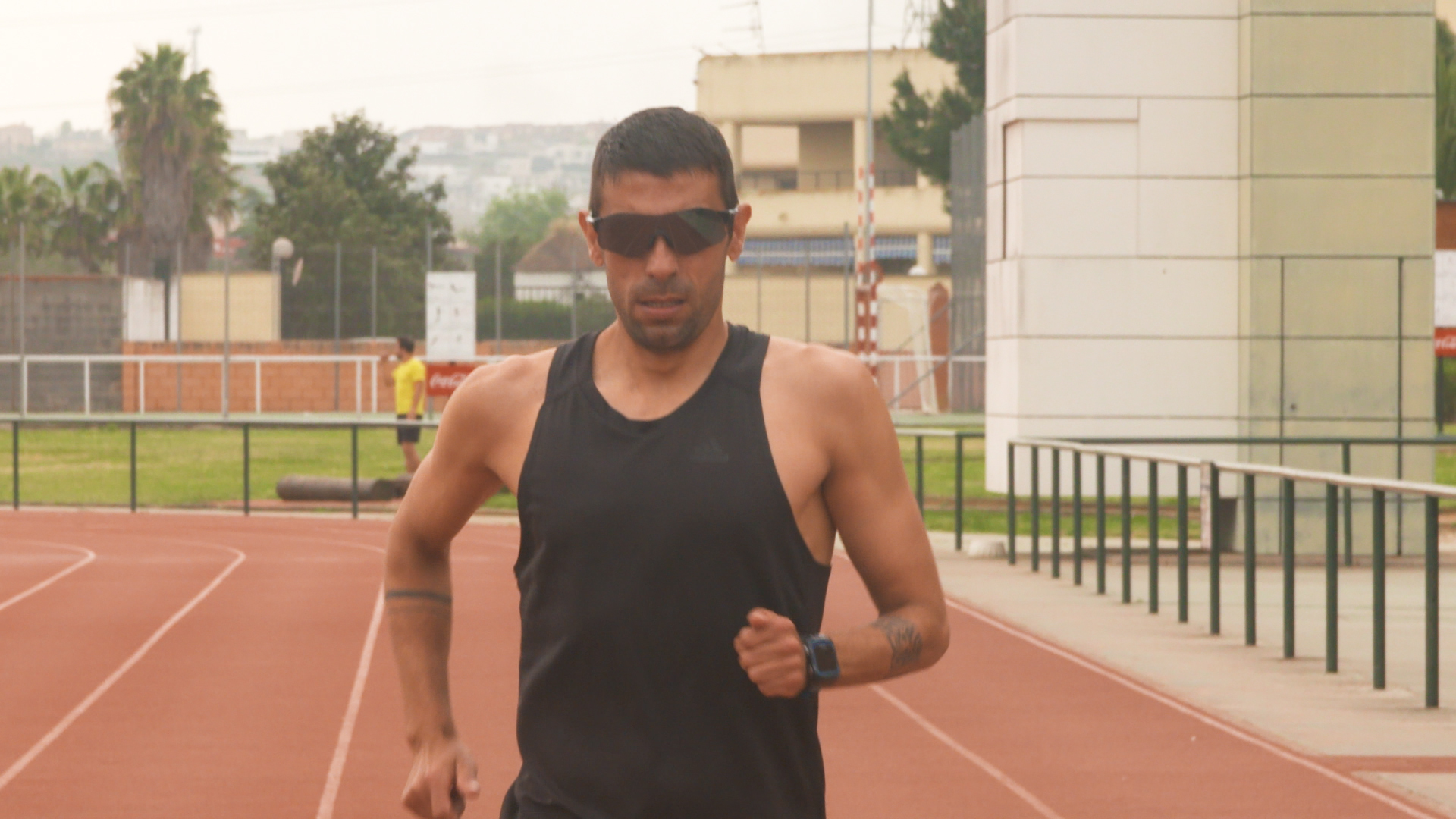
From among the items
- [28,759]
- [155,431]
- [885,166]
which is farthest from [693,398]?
[885,166]

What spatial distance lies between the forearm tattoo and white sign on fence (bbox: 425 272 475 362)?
2594 cm

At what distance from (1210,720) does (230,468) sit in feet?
72.5

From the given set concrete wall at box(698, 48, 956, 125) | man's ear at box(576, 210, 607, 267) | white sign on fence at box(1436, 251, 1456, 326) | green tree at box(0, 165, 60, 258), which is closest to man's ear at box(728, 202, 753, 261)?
man's ear at box(576, 210, 607, 267)

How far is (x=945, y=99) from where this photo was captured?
54781 millimetres

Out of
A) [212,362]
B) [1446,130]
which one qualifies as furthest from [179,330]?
[1446,130]

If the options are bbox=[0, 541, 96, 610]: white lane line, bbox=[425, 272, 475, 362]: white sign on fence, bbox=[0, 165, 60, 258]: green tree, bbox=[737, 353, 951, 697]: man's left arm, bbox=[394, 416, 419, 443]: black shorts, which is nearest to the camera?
bbox=[737, 353, 951, 697]: man's left arm

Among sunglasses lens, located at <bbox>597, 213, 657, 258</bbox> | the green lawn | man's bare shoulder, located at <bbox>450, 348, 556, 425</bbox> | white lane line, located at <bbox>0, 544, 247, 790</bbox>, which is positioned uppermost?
sunglasses lens, located at <bbox>597, 213, 657, 258</bbox>

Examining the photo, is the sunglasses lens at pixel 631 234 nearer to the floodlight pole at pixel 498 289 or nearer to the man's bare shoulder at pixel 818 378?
the man's bare shoulder at pixel 818 378

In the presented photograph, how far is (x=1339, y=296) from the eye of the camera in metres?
16.9

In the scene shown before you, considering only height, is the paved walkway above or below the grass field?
above

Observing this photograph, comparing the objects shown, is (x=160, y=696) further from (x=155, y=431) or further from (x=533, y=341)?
(x=533, y=341)

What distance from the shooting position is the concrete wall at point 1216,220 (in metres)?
16.8

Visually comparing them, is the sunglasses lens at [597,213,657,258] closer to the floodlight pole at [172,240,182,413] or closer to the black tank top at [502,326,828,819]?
the black tank top at [502,326,828,819]

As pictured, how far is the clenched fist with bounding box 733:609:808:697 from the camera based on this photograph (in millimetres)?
2543
